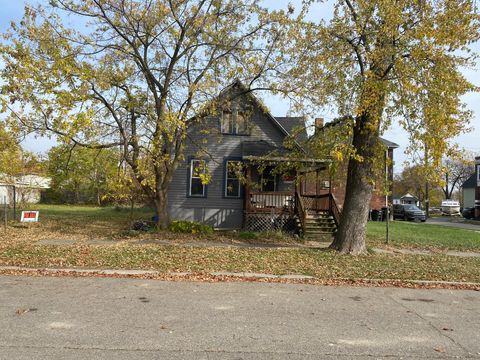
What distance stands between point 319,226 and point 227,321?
39.4 feet

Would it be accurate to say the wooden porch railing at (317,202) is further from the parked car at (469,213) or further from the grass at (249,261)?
the parked car at (469,213)

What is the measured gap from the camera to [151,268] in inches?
389

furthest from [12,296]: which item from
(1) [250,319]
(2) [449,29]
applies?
(2) [449,29]

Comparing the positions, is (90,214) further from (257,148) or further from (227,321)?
(227,321)

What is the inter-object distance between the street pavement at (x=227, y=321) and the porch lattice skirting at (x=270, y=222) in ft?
34.6

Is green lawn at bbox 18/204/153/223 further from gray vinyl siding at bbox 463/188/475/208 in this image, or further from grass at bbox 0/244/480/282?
gray vinyl siding at bbox 463/188/475/208

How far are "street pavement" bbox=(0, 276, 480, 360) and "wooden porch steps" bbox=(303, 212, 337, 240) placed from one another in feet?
27.9

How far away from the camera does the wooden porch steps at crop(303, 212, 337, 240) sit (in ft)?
56.5

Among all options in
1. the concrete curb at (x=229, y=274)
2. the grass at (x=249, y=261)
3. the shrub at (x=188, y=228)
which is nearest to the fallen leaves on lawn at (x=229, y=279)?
the concrete curb at (x=229, y=274)

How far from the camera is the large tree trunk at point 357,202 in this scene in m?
12.8

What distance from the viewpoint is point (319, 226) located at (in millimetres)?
17547

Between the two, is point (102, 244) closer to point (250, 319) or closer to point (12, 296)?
point (12, 296)

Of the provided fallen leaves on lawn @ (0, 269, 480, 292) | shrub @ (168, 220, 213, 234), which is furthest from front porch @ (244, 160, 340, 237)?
fallen leaves on lawn @ (0, 269, 480, 292)

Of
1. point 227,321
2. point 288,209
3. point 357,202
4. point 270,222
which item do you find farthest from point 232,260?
point 270,222
